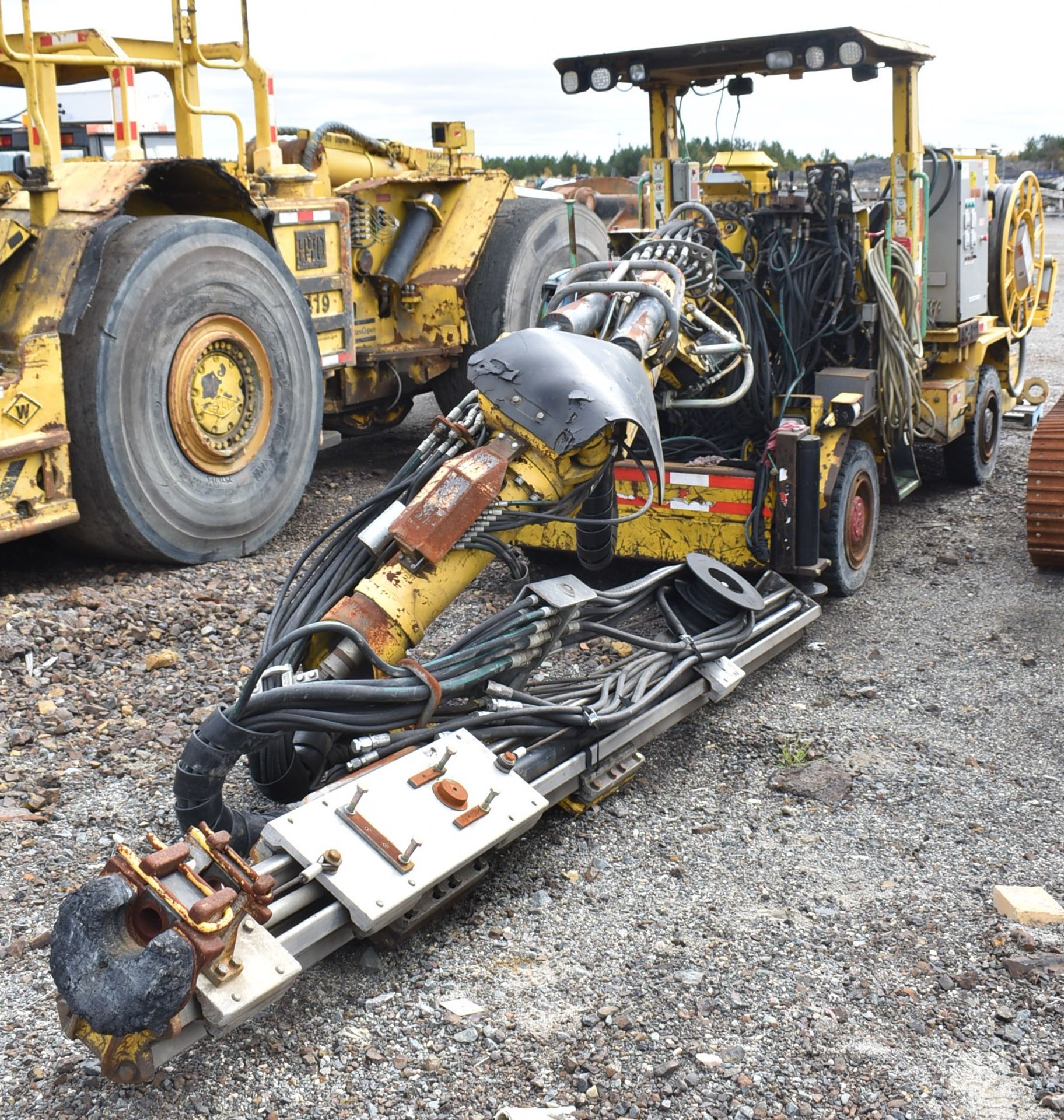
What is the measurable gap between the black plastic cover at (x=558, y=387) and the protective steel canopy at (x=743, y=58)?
2557 millimetres

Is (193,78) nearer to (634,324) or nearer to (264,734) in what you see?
(634,324)

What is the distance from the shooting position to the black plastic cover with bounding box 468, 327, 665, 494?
11.6 ft

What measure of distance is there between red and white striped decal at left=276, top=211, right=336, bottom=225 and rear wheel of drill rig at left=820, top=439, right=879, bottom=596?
9.46ft

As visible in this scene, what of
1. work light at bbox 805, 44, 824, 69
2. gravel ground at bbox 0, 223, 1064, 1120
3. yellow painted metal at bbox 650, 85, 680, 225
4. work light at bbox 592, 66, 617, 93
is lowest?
gravel ground at bbox 0, 223, 1064, 1120

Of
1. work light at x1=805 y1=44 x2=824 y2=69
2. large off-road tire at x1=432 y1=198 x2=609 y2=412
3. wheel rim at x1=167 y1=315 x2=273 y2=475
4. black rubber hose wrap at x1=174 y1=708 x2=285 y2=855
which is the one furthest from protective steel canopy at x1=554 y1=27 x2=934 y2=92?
black rubber hose wrap at x1=174 y1=708 x2=285 y2=855

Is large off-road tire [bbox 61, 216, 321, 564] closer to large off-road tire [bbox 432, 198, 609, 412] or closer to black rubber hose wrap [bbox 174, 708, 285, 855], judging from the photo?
large off-road tire [bbox 432, 198, 609, 412]

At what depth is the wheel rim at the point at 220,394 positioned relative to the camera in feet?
18.9

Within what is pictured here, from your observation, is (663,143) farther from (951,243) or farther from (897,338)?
(897,338)

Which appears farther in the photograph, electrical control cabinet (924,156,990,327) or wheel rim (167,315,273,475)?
electrical control cabinet (924,156,990,327)

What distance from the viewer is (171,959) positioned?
2.41 m

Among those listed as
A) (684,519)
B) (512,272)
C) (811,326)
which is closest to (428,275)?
(512,272)

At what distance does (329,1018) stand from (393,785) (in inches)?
21.9

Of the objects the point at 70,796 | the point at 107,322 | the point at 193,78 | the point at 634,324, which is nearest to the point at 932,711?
the point at 634,324

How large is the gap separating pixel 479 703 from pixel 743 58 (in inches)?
143
